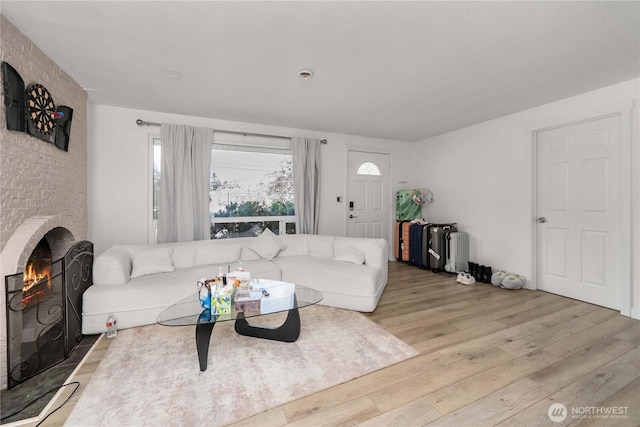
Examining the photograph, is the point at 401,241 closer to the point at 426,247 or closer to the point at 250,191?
the point at 426,247

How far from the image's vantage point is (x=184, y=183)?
12.4ft

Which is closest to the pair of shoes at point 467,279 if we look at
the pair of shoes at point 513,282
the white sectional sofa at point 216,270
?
the pair of shoes at point 513,282

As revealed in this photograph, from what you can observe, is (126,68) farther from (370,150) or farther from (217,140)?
(370,150)

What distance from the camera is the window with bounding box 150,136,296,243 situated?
161 inches

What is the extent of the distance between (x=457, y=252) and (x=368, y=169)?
215cm

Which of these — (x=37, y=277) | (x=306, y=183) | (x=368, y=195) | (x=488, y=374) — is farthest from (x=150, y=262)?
(x=368, y=195)

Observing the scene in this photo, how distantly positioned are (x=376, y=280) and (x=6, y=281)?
2.91 m

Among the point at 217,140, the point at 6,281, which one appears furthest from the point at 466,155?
the point at 6,281

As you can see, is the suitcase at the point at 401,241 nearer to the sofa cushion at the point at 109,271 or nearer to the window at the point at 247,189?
the window at the point at 247,189

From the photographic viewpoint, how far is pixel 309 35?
2.03 meters

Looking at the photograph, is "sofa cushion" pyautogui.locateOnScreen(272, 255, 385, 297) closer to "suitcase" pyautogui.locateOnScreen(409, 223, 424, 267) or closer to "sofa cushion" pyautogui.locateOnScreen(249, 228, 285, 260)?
"sofa cushion" pyautogui.locateOnScreen(249, 228, 285, 260)

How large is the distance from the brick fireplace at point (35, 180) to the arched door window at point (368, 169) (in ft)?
13.4

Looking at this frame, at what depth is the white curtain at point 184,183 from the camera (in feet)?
12.1

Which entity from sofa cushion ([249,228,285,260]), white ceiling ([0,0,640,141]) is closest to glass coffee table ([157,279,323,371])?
sofa cushion ([249,228,285,260])
